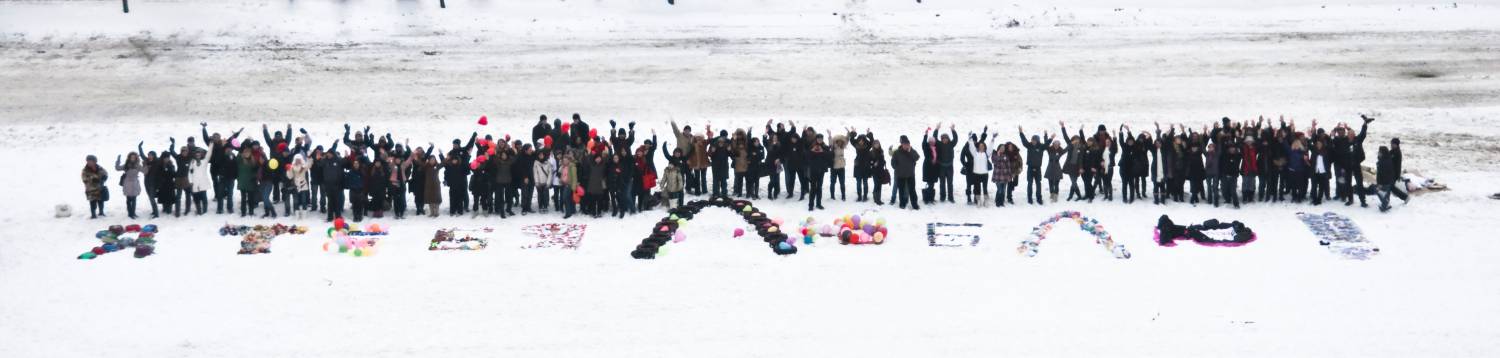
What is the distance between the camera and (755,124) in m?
29.7

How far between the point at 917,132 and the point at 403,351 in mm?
14478

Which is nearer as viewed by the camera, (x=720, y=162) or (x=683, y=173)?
(x=720, y=162)

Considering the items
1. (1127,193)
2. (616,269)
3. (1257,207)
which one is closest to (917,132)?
(1127,193)

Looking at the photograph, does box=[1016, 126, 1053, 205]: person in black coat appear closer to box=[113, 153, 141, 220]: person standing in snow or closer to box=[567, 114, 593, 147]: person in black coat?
box=[567, 114, 593, 147]: person in black coat

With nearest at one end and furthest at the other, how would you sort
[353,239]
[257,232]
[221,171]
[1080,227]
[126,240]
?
1. [126,240]
2. [353,239]
3. [257,232]
4. [1080,227]
5. [221,171]

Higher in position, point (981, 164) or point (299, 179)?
point (299, 179)

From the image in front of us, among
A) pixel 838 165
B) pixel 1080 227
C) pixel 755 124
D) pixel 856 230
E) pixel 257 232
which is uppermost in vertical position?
pixel 755 124

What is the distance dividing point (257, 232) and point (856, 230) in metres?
8.58

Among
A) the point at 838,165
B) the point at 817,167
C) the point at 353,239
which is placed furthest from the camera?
the point at 838,165

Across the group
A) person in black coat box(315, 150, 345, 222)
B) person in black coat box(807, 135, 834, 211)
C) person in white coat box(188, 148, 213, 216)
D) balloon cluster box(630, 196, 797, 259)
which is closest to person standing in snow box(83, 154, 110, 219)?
person in white coat box(188, 148, 213, 216)

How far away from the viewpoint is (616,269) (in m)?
19.7

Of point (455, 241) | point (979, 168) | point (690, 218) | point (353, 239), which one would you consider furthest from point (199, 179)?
point (979, 168)

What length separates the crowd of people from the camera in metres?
22.6

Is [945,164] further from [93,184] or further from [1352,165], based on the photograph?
[93,184]
